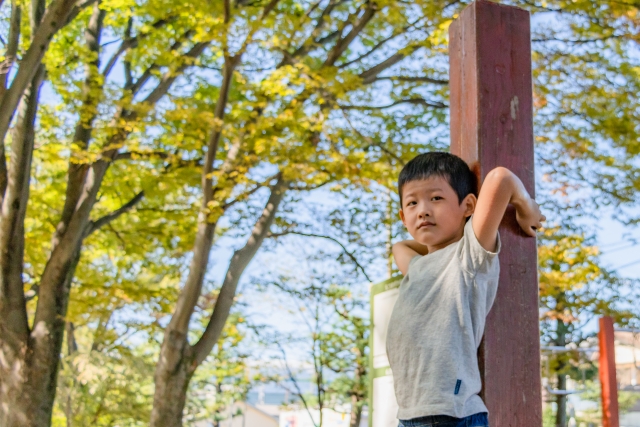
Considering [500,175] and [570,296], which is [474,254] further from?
[570,296]

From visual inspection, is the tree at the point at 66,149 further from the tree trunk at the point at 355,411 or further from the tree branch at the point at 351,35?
the tree trunk at the point at 355,411

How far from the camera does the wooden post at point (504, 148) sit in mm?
1735

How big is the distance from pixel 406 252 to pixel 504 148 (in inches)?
15.5

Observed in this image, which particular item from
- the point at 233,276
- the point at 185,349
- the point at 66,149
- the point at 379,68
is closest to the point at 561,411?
the point at 233,276

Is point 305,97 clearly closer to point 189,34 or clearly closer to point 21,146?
point 189,34

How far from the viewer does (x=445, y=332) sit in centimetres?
161

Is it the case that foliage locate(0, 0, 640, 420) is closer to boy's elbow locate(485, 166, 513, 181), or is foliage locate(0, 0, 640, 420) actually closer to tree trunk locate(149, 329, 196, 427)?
tree trunk locate(149, 329, 196, 427)

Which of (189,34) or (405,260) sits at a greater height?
(189,34)

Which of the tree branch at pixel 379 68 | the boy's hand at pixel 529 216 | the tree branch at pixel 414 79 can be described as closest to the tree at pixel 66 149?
the tree branch at pixel 379 68

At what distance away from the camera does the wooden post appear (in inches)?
68.3

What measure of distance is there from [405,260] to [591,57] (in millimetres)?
6526

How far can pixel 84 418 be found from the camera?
A: 33.3 feet

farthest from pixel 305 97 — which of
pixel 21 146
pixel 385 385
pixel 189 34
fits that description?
pixel 385 385

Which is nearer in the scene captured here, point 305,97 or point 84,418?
point 305,97
